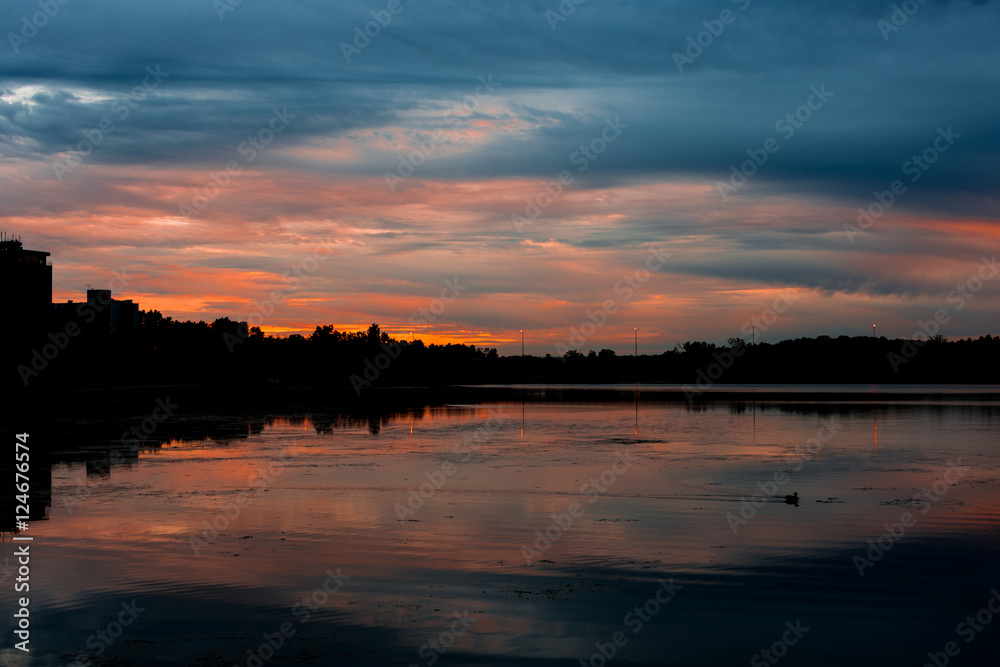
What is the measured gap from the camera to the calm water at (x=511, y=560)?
1136 cm

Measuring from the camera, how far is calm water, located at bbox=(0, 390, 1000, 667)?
1136 centimetres

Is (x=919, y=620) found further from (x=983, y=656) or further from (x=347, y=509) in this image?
(x=347, y=509)

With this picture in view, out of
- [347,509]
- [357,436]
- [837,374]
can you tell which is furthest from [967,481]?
[837,374]

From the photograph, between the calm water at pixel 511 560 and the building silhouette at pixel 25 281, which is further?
the building silhouette at pixel 25 281

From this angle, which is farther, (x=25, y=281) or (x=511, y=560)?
(x=25, y=281)

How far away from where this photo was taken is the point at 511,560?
632 inches

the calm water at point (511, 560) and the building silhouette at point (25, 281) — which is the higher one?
the building silhouette at point (25, 281)

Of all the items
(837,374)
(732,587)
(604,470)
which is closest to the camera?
(732,587)

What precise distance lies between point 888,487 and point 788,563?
11.2 metres

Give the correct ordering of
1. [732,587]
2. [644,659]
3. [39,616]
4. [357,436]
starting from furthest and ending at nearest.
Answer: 1. [357,436]
2. [732,587]
3. [39,616]
4. [644,659]

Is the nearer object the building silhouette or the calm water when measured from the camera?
the calm water

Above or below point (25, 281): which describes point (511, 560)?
below

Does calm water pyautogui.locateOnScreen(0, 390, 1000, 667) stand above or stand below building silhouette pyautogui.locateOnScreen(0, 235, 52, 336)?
below

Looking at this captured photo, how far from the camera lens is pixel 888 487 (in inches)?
992
